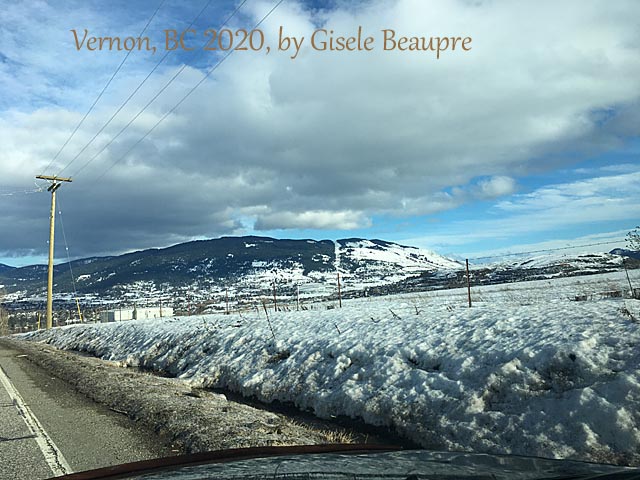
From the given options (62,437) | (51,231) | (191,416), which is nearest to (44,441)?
(62,437)

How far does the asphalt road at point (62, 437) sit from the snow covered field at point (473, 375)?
3.50 metres

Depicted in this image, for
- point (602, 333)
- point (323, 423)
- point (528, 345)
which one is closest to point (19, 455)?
point (323, 423)

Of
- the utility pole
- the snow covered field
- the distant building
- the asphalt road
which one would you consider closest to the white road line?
the asphalt road

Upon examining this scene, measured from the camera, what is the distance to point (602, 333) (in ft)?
25.2

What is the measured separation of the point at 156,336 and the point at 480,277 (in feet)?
157

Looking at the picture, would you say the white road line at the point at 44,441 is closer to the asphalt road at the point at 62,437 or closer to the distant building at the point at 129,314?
the asphalt road at the point at 62,437

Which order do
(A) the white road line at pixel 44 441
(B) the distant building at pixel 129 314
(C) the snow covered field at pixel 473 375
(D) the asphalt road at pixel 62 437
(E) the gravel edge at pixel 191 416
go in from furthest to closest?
(B) the distant building at pixel 129 314 → (E) the gravel edge at pixel 191 416 → (C) the snow covered field at pixel 473 375 → (D) the asphalt road at pixel 62 437 → (A) the white road line at pixel 44 441

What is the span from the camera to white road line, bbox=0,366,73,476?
5.61 meters

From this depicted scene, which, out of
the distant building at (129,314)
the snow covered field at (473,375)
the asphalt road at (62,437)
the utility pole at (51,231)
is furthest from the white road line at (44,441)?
the distant building at (129,314)

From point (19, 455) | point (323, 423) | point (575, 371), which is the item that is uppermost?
point (575, 371)

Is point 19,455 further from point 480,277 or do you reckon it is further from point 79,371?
point 480,277

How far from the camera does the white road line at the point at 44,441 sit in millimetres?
5613

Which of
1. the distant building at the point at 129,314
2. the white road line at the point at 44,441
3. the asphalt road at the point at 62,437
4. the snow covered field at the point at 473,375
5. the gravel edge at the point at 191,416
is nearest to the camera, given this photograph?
the white road line at the point at 44,441

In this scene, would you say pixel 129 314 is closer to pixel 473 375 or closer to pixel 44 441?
pixel 44 441
